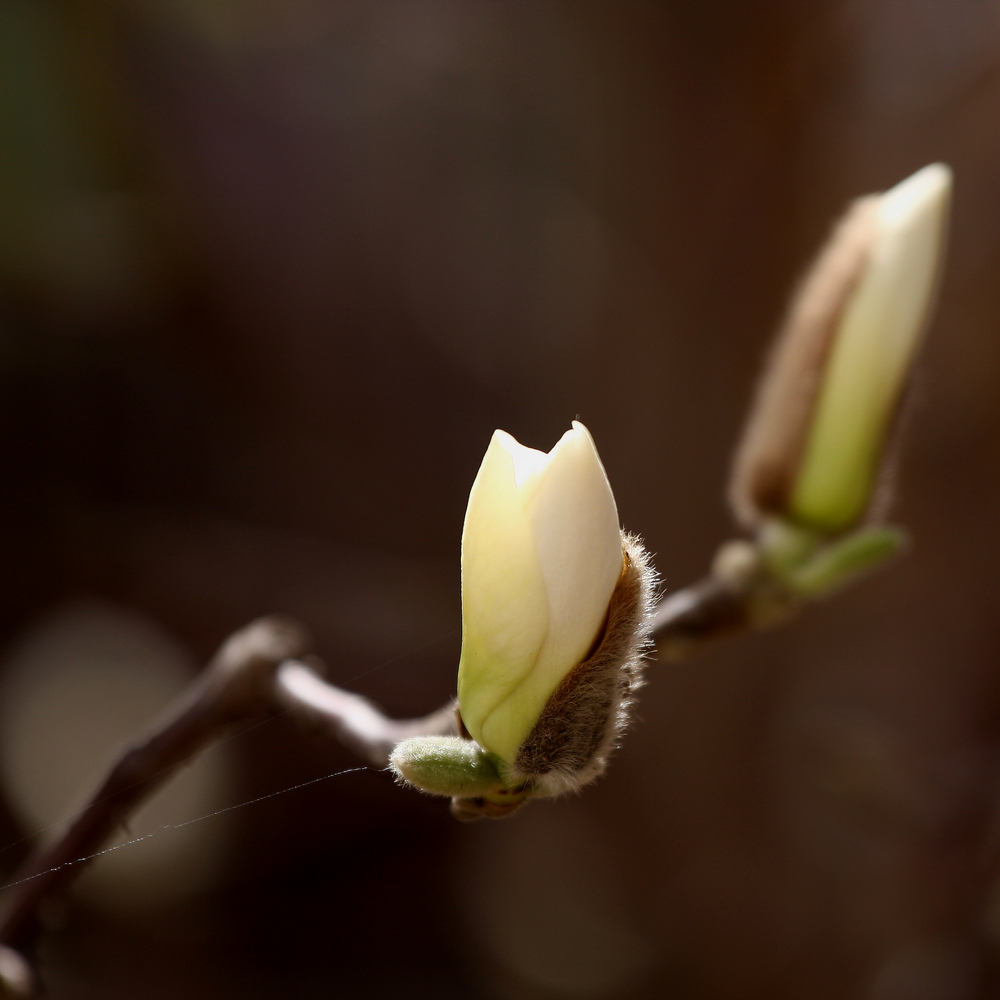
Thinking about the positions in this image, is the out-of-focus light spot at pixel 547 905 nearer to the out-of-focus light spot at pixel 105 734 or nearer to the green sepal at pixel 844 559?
the out-of-focus light spot at pixel 105 734

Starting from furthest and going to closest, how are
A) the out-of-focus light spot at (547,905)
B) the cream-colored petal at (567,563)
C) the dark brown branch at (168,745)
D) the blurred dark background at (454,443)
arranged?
the out-of-focus light spot at (547,905)
the blurred dark background at (454,443)
the dark brown branch at (168,745)
the cream-colored petal at (567,563)


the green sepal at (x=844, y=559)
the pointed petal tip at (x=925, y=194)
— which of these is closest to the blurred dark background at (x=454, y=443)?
the green sepal at (x=844, y=559)

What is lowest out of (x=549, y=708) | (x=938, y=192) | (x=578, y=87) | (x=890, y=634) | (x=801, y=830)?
(x=801, y=830)

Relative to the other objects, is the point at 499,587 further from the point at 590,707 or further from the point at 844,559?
the point at 844,559

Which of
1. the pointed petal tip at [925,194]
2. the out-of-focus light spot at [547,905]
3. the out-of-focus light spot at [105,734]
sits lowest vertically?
the out-of-focus light spot at [547,905]

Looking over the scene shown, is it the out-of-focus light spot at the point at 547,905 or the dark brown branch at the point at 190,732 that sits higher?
Answer: the dark brown branch at the point at 190,732

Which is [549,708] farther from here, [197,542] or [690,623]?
[197,542]

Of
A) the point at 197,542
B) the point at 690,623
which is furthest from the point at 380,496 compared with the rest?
the point at 690,623

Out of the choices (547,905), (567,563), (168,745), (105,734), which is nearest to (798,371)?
(567,563)
